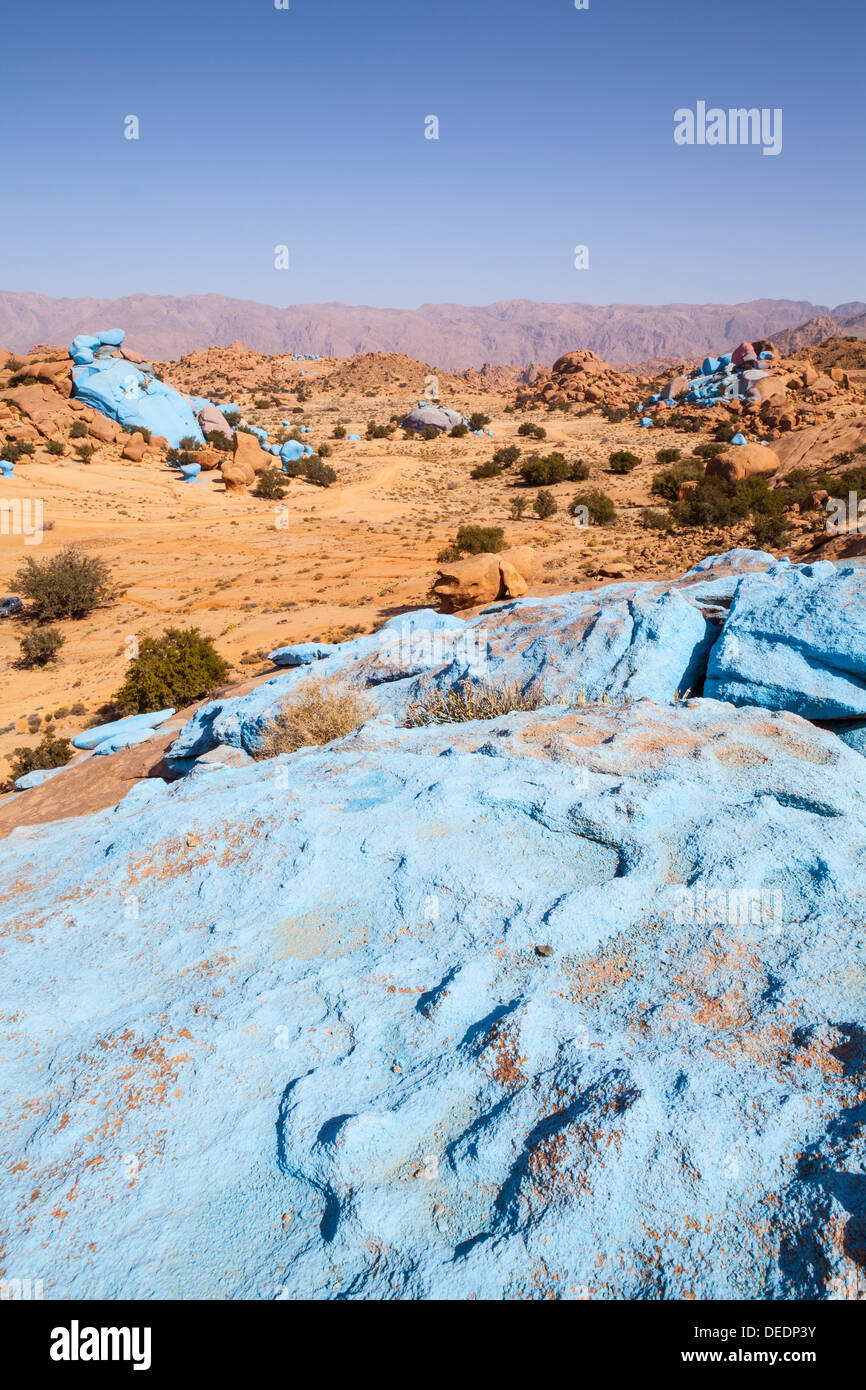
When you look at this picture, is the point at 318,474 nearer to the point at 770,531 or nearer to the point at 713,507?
the point at 713,507

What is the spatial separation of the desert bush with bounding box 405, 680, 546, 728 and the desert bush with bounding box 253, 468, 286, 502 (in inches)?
821

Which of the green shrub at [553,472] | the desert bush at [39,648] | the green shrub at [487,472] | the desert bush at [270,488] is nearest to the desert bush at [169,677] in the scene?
the desert bush at [39,648]

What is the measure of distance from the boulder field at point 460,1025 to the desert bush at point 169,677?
6187 mm

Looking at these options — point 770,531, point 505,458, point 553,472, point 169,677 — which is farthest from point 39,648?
point 505,458

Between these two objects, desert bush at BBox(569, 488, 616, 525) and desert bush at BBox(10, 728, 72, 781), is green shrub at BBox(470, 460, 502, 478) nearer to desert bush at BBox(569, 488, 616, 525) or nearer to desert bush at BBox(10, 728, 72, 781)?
desert bush at BBox(569, 488, 616, 525)

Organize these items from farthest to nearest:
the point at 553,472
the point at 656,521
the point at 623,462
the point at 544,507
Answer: the point at 623,462
the point at 553,472
the point at 544,507
the point at 656,521

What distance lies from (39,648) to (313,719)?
918 cm

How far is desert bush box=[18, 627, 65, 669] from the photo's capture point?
13.1 metres

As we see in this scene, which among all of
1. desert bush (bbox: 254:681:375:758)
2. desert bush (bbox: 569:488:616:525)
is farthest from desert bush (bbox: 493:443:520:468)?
desert bush (bbox: 254:681:375:758)

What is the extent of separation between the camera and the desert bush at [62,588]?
582 inches

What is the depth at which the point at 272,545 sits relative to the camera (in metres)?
19.8

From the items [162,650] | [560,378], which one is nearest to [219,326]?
[560,378]

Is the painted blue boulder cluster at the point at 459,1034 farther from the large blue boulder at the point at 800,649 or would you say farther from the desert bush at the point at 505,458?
the desert bush at the point at 505,458
